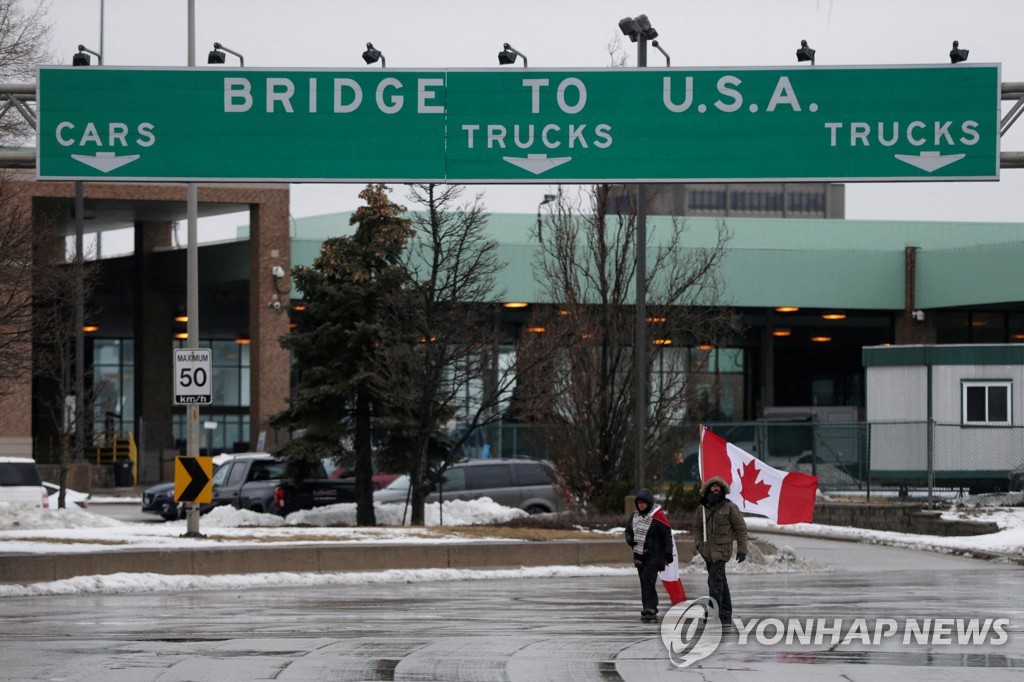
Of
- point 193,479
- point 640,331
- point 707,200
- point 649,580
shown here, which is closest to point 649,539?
point 649,580

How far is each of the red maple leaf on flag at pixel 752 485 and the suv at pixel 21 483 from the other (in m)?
15.6

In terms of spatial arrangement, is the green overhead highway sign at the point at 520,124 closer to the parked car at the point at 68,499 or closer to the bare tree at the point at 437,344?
the bare tree at the point at 437,344

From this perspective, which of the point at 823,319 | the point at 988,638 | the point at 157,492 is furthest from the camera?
the point at 823,319

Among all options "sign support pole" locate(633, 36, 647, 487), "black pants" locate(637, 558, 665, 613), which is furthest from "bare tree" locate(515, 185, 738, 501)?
"black pants" locate(637, 558, 665, 613)

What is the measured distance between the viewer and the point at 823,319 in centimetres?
5638

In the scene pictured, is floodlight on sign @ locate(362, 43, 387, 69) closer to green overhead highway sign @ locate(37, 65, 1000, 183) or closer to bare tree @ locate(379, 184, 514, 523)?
green overhead highway sign @ locate(37, 65, 1000, 183)

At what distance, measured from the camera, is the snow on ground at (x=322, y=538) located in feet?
64.8

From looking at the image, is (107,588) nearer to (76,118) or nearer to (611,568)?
(76,118)

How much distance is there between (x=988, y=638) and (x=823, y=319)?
43.8m

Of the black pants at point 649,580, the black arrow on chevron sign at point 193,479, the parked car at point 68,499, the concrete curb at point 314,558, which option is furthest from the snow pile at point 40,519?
the black pants at point 649,580

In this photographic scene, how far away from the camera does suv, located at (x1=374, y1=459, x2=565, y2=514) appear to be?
3181 cm

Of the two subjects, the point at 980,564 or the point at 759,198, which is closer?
the point at 980,564

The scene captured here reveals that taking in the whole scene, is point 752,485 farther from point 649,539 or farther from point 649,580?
point 649,580

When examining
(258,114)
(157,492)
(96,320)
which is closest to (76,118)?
(258,114)
